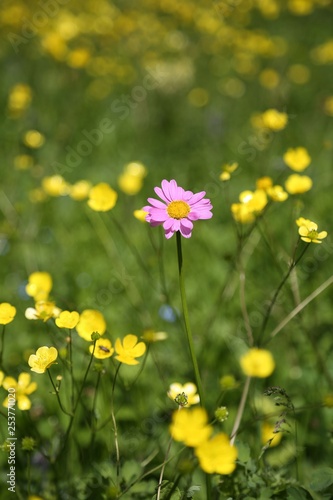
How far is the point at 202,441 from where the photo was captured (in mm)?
762

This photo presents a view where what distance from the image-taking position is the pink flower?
0.98 m

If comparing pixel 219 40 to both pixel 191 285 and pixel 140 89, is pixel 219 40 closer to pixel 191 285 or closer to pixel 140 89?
pixel 140 89

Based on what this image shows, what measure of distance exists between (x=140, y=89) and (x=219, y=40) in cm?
87

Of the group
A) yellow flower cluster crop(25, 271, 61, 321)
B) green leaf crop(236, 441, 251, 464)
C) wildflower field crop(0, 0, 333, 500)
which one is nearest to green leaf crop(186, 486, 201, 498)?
wildflower field crop(0, 0, 333, 500)

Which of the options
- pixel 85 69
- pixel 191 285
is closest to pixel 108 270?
pixel 191 285

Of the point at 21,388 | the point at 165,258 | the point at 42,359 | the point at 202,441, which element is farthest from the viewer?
the point at 165,258

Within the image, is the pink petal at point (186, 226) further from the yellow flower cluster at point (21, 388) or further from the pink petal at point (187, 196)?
the yellow flower cluster at point (21, 388)

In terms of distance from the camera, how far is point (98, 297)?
2.24m

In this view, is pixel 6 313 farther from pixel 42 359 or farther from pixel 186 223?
pixel 186 223

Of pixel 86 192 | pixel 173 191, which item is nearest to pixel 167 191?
pixel 173 191

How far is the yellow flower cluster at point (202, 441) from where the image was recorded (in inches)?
29.6

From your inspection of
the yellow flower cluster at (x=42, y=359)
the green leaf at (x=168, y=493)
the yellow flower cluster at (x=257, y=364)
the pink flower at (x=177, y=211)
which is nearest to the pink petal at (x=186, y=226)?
the pink flower at (x=177, y=211)

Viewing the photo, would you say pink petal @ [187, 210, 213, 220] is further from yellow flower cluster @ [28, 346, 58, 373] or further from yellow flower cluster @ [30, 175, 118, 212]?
yellow flower cluster @ [30, 175, 118, 212]

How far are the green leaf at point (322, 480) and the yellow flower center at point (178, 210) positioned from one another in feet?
2.09
